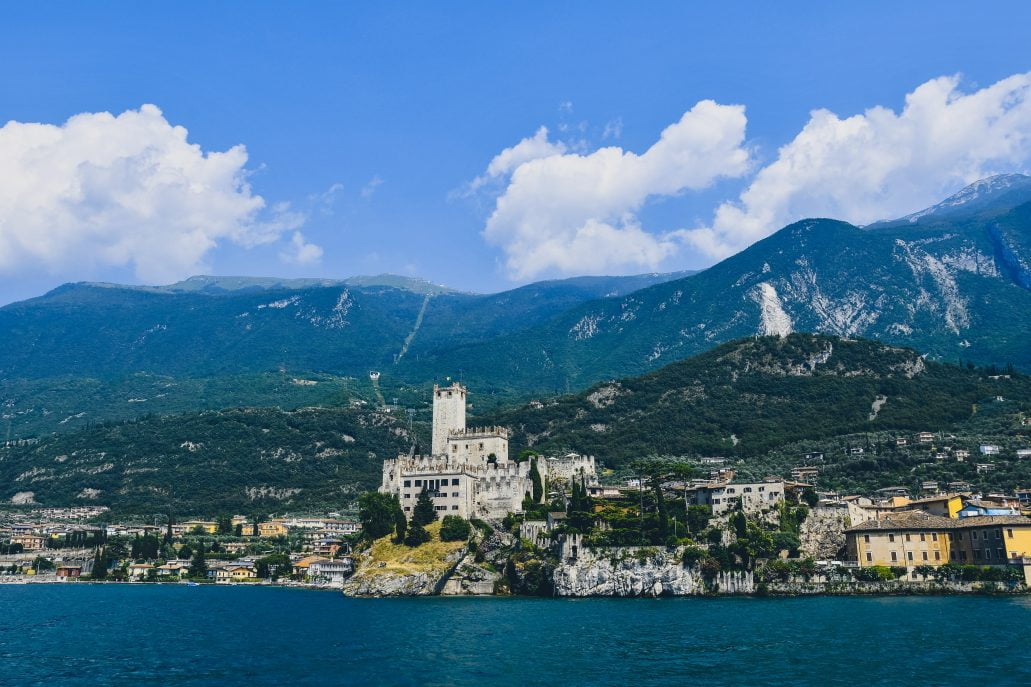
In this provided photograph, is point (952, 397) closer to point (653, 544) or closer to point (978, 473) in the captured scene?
point (978, 473)

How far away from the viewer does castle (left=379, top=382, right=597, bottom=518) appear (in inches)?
3968

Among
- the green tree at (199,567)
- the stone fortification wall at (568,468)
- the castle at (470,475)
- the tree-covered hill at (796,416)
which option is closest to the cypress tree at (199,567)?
the green tree at (199,567)

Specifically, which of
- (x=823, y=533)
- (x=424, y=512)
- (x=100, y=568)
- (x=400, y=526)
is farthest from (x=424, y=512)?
(x=100, y=568)

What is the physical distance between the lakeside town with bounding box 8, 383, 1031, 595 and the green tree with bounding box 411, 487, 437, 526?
0.14 meters

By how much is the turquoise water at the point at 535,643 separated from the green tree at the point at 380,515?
1452cm

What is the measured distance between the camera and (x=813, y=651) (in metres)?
53.5

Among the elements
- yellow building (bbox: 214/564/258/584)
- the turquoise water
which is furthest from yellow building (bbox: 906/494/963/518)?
yellow building (bbox: 214/564/258/584)

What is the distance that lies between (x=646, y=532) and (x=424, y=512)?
74.6 ft

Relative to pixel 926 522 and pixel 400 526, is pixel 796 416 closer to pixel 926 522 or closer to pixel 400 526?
pixel 926 522

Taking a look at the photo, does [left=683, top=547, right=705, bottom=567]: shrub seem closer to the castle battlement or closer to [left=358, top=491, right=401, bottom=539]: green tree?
[left=358, top=491, right=401, bottom=539]: green tree

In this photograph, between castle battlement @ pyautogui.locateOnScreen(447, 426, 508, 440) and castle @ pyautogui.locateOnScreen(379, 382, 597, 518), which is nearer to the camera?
castle @ pyautogui.locateOnScreen(379, 382, 597, 518)

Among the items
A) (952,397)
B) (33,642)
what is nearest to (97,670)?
(33,642)

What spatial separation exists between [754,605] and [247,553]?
93.8 m

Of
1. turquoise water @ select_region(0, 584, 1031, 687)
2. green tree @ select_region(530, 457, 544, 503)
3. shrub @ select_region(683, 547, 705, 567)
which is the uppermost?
green tree @ select_region(530, 457, 544, 503)
